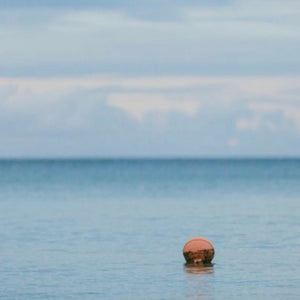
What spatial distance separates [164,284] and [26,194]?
6982 centimetres

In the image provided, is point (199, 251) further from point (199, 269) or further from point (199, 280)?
point (199, 280)

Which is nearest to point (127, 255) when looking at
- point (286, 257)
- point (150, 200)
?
point (286, 257)

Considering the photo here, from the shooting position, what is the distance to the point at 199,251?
1577 inches

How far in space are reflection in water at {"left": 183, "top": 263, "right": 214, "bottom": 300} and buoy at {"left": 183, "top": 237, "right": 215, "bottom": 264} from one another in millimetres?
244

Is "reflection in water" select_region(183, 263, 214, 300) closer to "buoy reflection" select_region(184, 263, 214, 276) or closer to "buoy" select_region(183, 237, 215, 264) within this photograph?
"buoy reflection" select_region(184, 263, 214, 276)

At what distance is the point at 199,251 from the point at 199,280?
358cm

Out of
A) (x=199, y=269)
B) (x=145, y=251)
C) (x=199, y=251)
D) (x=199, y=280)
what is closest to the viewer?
(x=199, y=280)

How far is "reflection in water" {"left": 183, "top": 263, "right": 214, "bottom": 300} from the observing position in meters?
33.5

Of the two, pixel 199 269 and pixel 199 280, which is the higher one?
pixel 199 269

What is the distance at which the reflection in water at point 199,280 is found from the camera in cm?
3346

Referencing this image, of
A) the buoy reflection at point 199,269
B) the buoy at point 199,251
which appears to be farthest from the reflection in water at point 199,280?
the buoy at point 199,251

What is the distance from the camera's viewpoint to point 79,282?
120 feet

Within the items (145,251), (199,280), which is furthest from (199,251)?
(145,251)

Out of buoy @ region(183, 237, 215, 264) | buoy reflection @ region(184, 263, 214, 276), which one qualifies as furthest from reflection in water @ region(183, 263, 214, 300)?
buoy @ region(183, 237, 215, 264)
